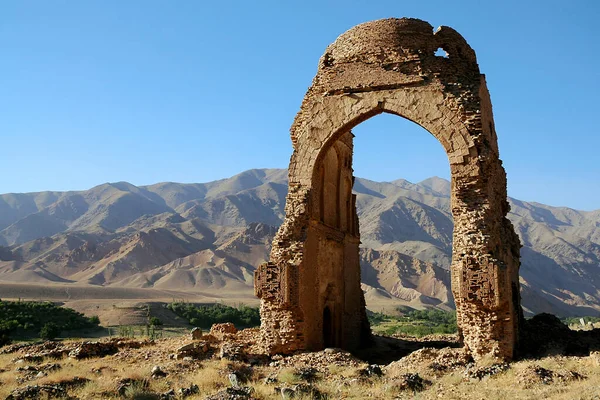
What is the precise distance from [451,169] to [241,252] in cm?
7327

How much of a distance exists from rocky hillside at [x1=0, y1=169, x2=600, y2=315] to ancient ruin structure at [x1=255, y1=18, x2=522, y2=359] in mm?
50379

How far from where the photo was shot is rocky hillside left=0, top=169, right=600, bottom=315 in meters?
72.9

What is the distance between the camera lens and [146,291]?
61219 millimetres

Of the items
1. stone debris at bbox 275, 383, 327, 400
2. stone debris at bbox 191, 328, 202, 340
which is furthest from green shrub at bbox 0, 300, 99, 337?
stone debris at bbox 275, 383, 327, 400

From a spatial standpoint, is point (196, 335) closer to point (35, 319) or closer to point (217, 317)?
point (35, 319)

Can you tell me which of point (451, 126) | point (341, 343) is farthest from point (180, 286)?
point (451, 126)

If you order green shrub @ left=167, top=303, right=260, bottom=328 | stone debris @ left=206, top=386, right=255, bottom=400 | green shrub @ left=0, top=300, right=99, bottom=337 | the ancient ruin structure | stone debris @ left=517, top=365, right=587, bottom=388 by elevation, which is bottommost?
green shrub @ left=167, top=303, right=260, bottom=328

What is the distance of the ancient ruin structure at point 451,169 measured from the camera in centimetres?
1297

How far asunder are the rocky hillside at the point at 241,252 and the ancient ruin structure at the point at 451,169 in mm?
50379

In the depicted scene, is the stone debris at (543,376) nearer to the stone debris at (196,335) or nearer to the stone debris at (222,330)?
the stone debris at (196,335)

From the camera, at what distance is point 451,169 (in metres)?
14.1

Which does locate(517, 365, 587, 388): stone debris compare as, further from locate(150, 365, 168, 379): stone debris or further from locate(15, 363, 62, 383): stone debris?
locate(15, 363, 62, 383): stone debris

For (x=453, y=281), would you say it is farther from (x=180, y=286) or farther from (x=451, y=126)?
(x=180, y=286)

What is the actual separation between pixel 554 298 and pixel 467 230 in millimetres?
74438
